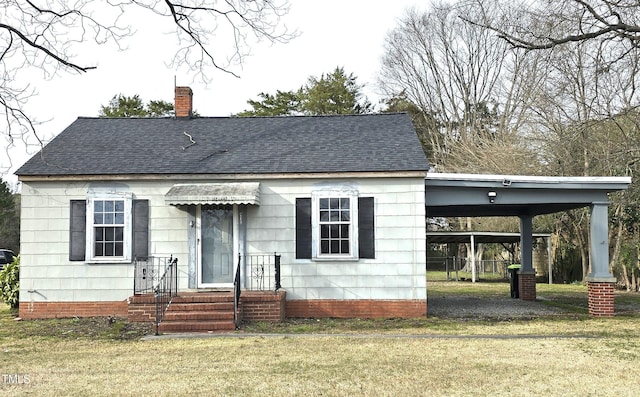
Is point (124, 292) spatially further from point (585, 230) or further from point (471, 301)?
point (585, 230)

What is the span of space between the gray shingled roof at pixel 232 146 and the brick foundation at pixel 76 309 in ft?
9.31

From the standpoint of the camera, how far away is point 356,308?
15195mm

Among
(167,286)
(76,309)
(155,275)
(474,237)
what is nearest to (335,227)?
(167,286)

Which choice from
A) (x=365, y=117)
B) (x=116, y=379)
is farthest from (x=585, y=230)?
(x=116, y=379)

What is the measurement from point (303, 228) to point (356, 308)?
2.06 m

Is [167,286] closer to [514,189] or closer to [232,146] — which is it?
[232,146]

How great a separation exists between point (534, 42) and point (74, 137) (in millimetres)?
11078

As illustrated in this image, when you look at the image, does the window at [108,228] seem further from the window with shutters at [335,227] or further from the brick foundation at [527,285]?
the brick foundation at [527,285]

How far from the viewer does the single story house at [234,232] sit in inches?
599

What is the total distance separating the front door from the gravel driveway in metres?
4.66

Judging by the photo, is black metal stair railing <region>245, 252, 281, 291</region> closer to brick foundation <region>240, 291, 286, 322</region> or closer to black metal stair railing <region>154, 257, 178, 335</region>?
brick foundation <region>240, 291, 286, 322</region>

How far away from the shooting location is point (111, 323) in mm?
14062

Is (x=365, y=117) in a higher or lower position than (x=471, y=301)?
higher

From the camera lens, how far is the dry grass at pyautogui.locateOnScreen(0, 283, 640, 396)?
802 centimetres
